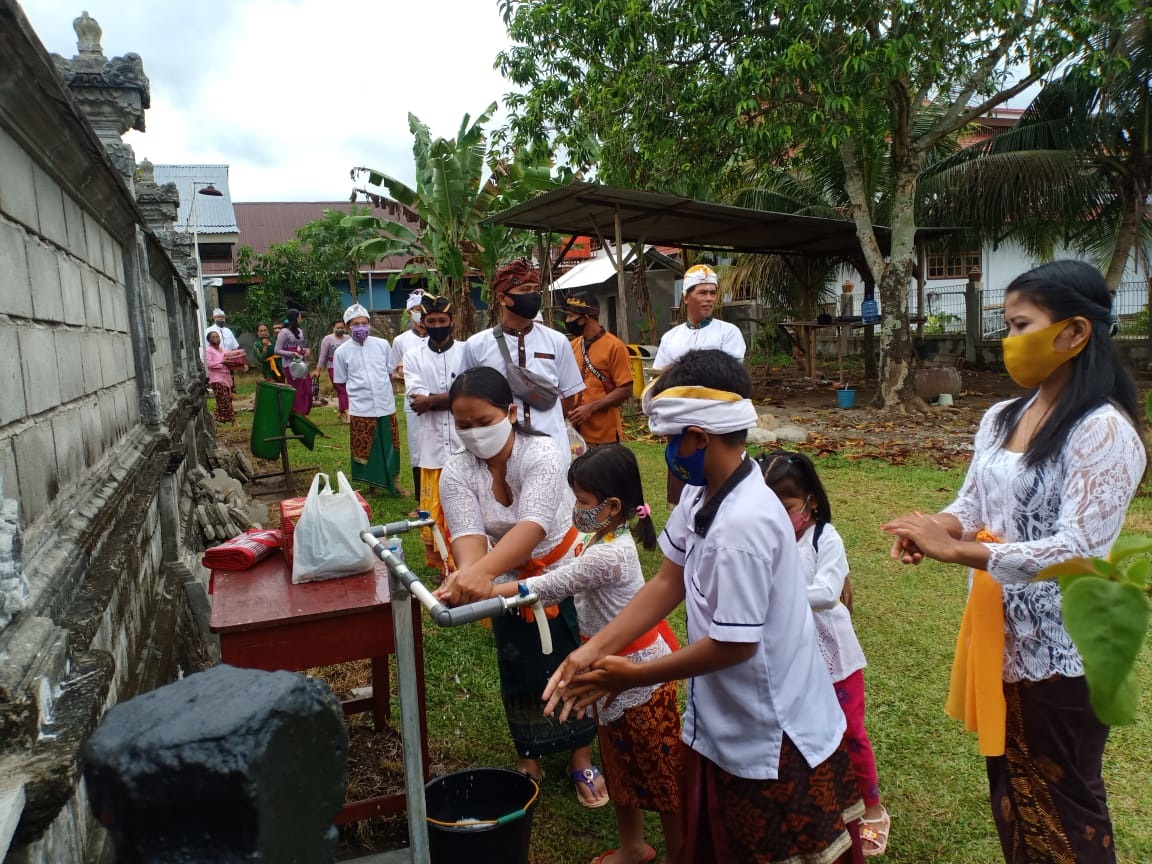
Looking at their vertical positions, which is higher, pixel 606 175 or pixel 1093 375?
pixel 606 175

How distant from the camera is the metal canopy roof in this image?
11273 millimetres

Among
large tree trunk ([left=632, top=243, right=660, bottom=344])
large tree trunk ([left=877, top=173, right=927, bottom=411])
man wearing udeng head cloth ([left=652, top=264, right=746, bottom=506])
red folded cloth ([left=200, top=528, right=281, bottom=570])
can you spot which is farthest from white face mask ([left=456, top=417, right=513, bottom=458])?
large tree trunk ([left=632, top=243, right=660, bottom=344])

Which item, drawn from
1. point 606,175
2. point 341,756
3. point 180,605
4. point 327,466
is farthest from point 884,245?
point 341,756

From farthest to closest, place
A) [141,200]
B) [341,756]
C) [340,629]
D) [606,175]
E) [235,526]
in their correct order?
1. [606,175]
2. [141,200]
3. [235,526]
4. [340,629]
5. [341,756]

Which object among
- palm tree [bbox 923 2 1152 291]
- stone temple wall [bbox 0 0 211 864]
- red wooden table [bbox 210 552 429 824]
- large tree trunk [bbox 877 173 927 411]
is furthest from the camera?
palm tree [bbox 923 2 1152 291]

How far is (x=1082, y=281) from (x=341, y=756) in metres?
2.13

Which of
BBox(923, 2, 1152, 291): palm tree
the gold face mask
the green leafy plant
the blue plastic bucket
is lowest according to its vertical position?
the blue plastic bucket

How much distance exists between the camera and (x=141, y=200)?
23.7ft

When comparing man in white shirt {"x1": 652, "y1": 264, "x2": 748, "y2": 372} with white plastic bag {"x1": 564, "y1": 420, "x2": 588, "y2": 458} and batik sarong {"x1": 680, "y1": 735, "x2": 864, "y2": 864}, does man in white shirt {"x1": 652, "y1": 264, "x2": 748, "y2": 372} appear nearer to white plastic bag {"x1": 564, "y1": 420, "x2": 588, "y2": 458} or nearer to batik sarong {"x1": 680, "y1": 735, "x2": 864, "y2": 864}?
white plastic bag {"x1": 564, "y1": 420, "x2": 588, "y2": 458}

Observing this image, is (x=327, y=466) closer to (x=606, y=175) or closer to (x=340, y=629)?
(x=606, y=175)

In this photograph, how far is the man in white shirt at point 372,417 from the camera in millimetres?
8336

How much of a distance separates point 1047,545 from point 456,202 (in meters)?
14.2

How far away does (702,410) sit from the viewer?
6.62 feet

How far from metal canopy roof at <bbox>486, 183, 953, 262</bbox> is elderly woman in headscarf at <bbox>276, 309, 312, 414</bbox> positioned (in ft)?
11.9
